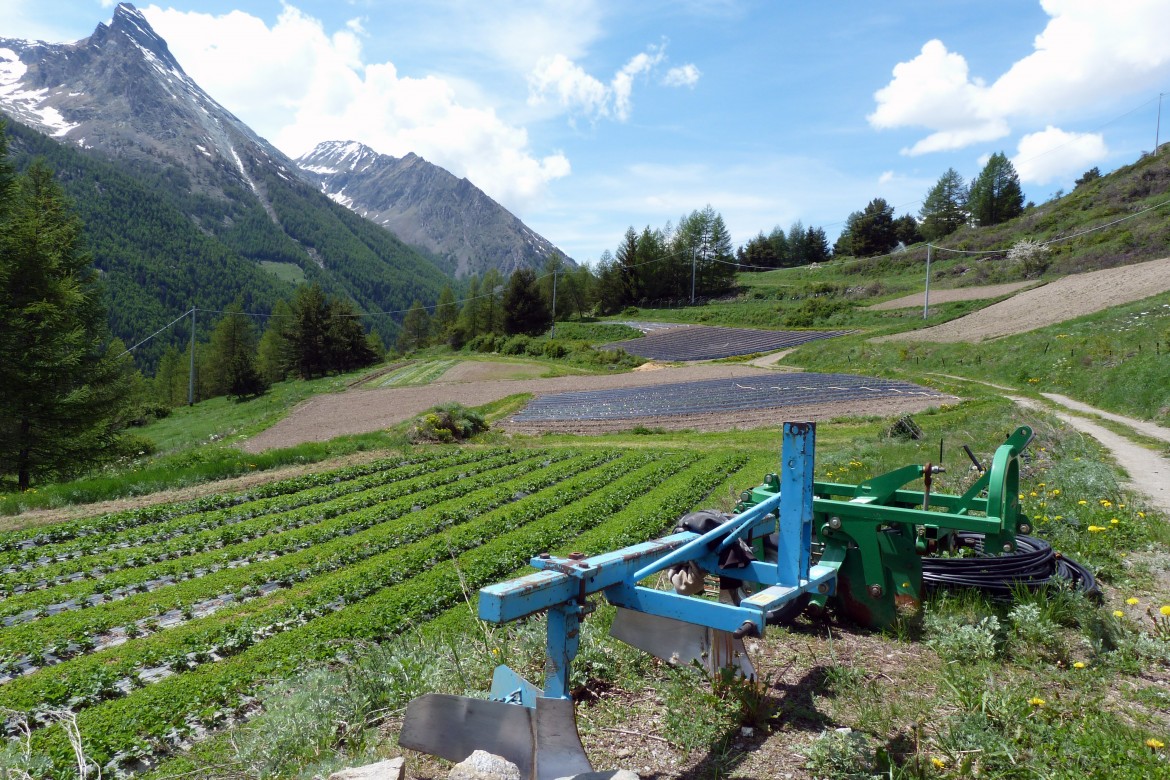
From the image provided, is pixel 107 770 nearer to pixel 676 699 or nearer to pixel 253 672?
pixel 253 672

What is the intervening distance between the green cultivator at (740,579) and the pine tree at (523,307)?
70.8 metres

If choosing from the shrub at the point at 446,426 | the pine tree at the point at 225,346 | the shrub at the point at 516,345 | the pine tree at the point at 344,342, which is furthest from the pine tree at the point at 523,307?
the shrub at the point at 446,426

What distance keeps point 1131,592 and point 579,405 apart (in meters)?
26.6

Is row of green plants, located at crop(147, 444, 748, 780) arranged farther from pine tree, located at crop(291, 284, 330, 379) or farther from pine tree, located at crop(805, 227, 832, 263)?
pine tree, located at crop(805, 227, 832, 263)

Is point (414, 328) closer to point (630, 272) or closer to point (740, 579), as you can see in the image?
point (630, 272)

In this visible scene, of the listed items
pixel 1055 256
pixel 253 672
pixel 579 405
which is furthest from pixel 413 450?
pixel 1055 256

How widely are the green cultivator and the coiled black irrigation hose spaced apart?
0.03 feet

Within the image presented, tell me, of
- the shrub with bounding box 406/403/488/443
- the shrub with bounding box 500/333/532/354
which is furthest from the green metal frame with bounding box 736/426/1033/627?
the shrub with bounding box 500/333/532/354

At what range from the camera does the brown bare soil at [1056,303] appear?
118 ft

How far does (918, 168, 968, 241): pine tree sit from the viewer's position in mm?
96750

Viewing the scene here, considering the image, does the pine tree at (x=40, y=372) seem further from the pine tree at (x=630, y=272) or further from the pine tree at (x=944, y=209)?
the pine tree at (x=944, y=209)

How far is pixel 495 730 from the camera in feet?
10.1

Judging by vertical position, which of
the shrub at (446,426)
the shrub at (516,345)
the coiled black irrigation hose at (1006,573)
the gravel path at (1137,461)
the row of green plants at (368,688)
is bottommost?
the shrub at (446,426)

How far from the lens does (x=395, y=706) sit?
14.1 feet
